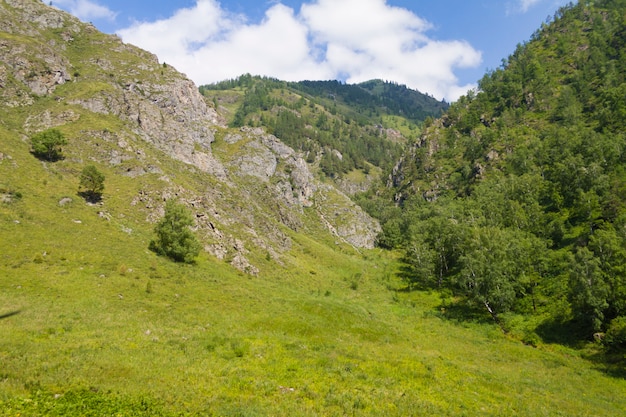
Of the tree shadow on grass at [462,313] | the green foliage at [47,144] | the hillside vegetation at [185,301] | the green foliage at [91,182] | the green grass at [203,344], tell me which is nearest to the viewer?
the green grass at [203,344]

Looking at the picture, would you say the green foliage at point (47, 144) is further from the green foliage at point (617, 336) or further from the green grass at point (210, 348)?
the green foliage at point (617, 336)

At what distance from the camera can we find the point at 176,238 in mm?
57656

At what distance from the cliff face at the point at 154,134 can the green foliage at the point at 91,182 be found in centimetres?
669

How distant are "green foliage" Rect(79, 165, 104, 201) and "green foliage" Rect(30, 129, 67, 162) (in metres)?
14.0

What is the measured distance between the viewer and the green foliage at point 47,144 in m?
70.8

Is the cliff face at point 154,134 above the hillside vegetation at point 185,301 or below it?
above

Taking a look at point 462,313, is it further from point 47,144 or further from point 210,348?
point 47,144

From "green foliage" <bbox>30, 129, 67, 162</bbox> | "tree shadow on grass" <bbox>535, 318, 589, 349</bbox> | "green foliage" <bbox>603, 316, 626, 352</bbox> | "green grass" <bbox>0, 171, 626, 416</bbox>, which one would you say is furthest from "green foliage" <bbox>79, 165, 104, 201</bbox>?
"green foliage" <bbox>603, 316, 626, 352</bbox>

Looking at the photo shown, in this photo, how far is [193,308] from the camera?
3981cm

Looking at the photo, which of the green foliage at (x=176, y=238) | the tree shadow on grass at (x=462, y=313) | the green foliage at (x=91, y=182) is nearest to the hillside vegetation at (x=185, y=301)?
the green foliage at (x=91, y=182)

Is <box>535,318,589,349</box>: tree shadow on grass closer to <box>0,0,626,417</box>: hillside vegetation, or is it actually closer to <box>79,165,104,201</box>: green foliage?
<box>0,0,626,417</box>: hillside vegetation

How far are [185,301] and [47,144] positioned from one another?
186ft

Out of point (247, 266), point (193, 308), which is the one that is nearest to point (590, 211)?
point (247, 266)

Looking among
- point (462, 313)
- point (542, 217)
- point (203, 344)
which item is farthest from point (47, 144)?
point (542, 217)
